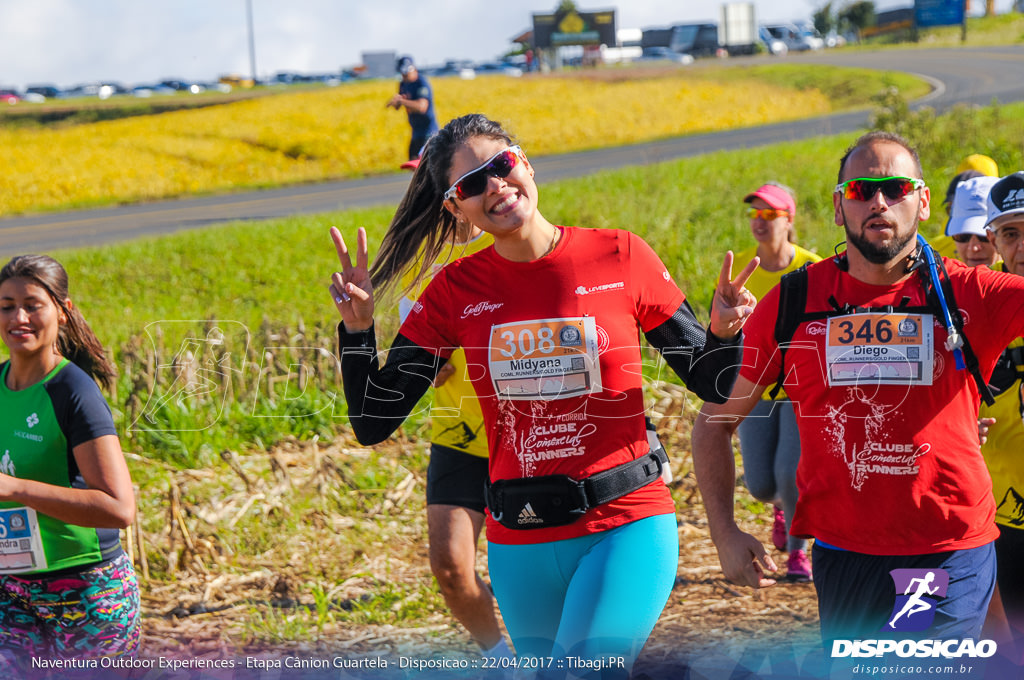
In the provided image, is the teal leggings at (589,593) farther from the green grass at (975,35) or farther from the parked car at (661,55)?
the parked car at (661,55)

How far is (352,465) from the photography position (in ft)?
25.6

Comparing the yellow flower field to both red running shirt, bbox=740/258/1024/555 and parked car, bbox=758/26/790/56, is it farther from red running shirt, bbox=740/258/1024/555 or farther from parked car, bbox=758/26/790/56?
red running shirt, bbox=740/258/1024/555

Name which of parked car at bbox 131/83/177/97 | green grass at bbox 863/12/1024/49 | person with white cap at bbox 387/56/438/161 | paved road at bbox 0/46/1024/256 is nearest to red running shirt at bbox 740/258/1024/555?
person with white cap at bbox 387/56/438/161

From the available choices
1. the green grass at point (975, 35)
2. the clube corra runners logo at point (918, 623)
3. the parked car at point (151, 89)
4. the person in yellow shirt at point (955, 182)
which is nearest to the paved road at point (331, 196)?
Answer: the person in yellow shirt at point (955, 182)

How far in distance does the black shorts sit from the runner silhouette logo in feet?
6.01

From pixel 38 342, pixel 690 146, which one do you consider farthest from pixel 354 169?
pixel 38 342

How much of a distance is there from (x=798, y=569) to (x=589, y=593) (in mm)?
3166

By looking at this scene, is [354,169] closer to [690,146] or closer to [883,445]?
[690,146]

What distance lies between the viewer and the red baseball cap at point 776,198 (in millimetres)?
6219

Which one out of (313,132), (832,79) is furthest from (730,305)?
(832,79)

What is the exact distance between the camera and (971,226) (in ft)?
16.2

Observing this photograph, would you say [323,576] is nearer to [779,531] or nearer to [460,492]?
[460,492]

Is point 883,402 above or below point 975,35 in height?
below

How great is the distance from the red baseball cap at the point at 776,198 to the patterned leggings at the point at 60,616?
13.7 feet
